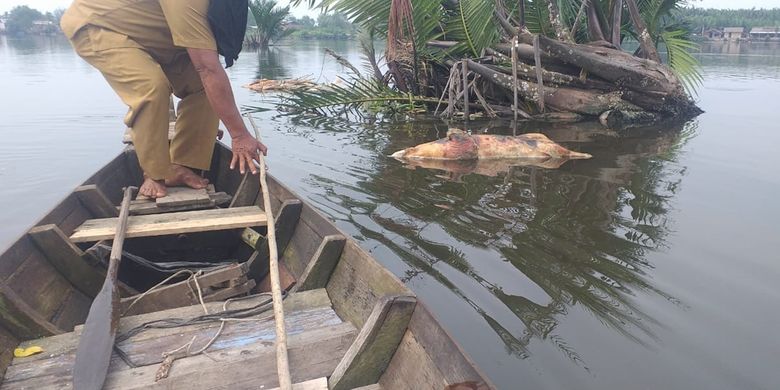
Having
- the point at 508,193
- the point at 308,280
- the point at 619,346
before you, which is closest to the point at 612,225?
the point at 508,193

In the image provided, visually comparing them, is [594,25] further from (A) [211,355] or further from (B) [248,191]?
(A) [211,355]

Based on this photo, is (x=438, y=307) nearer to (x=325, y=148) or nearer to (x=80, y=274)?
(x=80, y=274)

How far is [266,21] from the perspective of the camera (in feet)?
126

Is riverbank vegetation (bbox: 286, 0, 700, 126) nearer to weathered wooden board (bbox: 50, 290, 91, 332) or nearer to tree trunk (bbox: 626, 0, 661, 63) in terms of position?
tree trunk (bbox: 626, 0, 661, 63)

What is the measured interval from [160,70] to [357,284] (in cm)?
218

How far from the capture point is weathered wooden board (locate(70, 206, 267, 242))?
3.03 metres

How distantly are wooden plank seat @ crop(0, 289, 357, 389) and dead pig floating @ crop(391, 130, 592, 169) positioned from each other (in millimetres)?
5130

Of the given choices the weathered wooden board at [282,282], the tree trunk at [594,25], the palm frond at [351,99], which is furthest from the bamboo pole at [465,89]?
the weathered wooden board at [282,282]

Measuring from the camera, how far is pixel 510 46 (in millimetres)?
11422

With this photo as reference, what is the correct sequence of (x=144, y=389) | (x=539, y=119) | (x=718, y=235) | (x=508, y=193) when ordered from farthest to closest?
1. (x=539, y=119)
2. (x=508, y=193)
3. (x=718, y=235)
4. (x=144, y=389)

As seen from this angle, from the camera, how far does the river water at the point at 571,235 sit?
9.65 feet

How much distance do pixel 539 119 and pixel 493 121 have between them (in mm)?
978

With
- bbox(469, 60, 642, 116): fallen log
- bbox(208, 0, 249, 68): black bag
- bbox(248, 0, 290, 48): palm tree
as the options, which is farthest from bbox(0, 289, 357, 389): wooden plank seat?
bbox(248, 0, 290, 48): palm tree

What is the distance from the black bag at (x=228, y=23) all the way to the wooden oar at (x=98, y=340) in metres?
1.47
